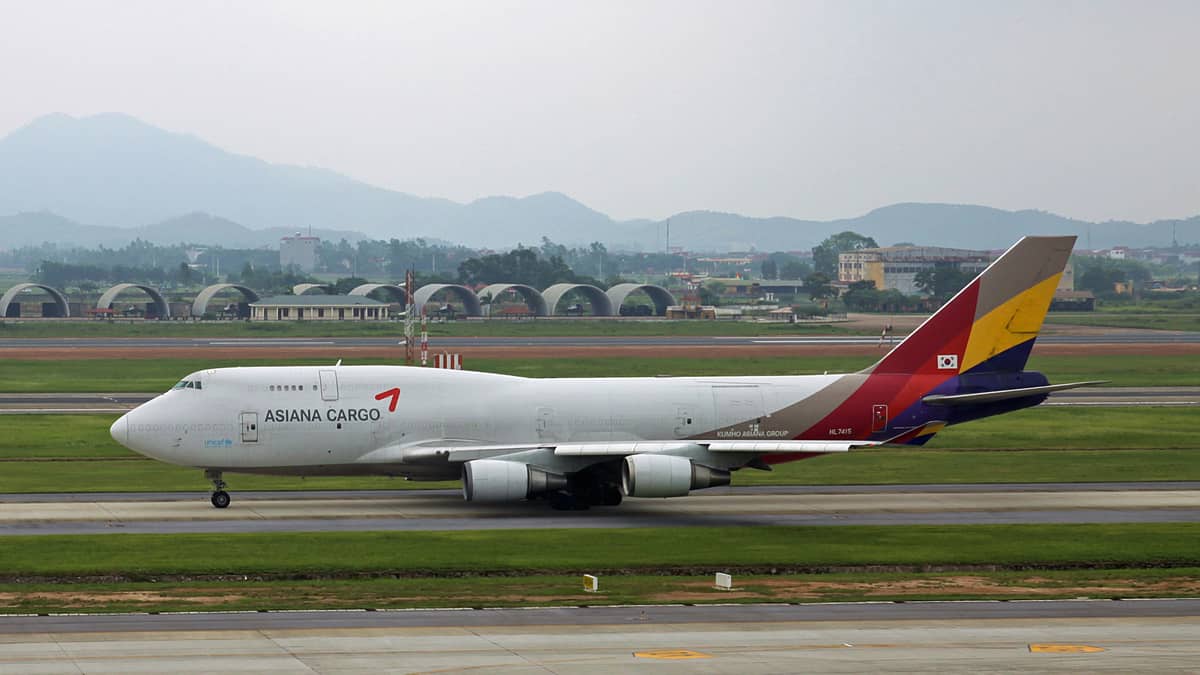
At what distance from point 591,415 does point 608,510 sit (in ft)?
10.0

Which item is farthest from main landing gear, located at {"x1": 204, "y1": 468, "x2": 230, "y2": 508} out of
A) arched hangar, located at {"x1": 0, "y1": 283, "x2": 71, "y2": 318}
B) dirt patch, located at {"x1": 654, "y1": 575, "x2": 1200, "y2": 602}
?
arched hangar, located at {"x1": 0, "y1": 283, "x2": 71, "y2": 318}

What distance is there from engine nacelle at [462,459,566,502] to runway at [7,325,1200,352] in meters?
73.3

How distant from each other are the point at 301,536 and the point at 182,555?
3657 millimetres

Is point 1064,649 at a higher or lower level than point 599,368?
lower

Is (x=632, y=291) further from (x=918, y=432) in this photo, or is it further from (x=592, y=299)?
(x=918, y=432)

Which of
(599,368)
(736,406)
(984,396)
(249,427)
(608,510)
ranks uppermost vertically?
(984,396)

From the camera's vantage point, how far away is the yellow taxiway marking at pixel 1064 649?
25.9 m

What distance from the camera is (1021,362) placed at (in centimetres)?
4681

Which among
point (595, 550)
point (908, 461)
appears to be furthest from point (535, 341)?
point (595, 550)

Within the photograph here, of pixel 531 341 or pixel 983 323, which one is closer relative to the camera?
pixel 983 323

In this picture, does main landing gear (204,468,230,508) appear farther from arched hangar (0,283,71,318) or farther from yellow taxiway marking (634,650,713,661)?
arched hangar (0,283,71,318)

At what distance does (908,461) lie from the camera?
54.7 m

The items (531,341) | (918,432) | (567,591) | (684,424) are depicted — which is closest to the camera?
(567,591)

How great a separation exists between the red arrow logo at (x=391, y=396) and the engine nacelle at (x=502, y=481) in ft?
10.3
